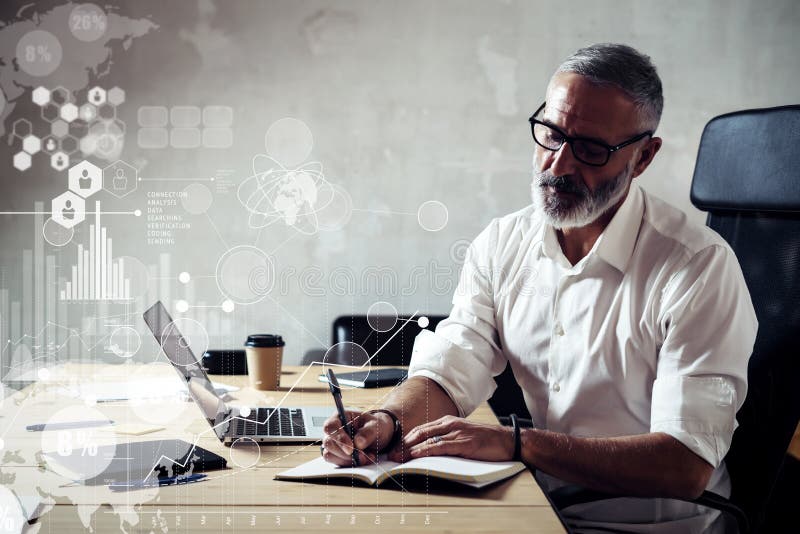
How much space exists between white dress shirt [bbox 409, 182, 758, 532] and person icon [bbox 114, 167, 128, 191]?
5.20ft

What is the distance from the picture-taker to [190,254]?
2.60m

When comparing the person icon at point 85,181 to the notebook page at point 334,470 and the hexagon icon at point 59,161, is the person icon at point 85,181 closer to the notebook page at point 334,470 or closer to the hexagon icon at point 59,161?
the hexagon icon at point 59,161

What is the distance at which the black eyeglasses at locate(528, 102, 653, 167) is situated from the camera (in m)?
1.37

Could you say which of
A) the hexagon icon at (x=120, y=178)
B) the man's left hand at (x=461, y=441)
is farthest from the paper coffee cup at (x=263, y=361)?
the hexagon icon at (x=120, y=178)

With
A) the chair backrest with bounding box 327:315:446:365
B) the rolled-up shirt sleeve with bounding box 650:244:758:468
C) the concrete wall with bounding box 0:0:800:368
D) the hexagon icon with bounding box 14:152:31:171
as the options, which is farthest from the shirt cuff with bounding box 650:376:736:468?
the hexagon icon with bounding box 14:152:31:171

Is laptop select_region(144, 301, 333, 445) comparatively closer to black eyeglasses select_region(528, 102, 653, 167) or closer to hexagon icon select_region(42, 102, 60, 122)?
black eyeglasses select_region(528, 102, 653, 167)

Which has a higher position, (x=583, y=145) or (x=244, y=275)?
(x=583, y=145)

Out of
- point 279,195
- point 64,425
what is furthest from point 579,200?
point 279,195

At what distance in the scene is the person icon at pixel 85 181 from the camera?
102 inches

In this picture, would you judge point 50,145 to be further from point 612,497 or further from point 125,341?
point 612,497

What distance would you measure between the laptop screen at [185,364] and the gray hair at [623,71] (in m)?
0.86

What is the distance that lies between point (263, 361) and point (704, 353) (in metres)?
0.88

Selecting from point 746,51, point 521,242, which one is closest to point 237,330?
point 521,242

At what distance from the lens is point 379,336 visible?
101 inches
